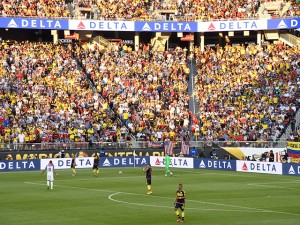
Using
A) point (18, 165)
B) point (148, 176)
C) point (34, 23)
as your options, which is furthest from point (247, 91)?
point (148, 176)

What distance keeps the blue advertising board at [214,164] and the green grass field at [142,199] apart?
8.13 feet

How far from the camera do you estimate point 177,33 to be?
8931 cm

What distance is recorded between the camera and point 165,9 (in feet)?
292

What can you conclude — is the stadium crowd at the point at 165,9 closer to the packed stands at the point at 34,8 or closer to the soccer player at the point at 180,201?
the packed stands at the point at 34,8

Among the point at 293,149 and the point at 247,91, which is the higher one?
the point at 247,91

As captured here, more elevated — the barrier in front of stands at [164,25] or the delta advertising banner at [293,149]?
the barrier in front of stands at [164,25]

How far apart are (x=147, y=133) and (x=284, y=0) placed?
2520 centimetres

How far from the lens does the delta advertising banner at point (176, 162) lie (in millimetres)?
70750

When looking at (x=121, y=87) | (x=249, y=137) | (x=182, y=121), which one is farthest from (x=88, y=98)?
(x=249, y=137)

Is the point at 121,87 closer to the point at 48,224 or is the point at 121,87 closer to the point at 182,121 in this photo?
the point at 182,121

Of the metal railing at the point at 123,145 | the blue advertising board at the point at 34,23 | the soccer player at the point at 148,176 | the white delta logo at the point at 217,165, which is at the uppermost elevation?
the blue advertising board at the point at 34,23

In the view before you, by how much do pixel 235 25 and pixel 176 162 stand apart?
68.7 feet

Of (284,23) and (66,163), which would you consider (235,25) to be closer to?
(284,23)

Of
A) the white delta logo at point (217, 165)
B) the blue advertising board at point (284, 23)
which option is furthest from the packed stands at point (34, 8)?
the white delta logo at point (217, 165)
